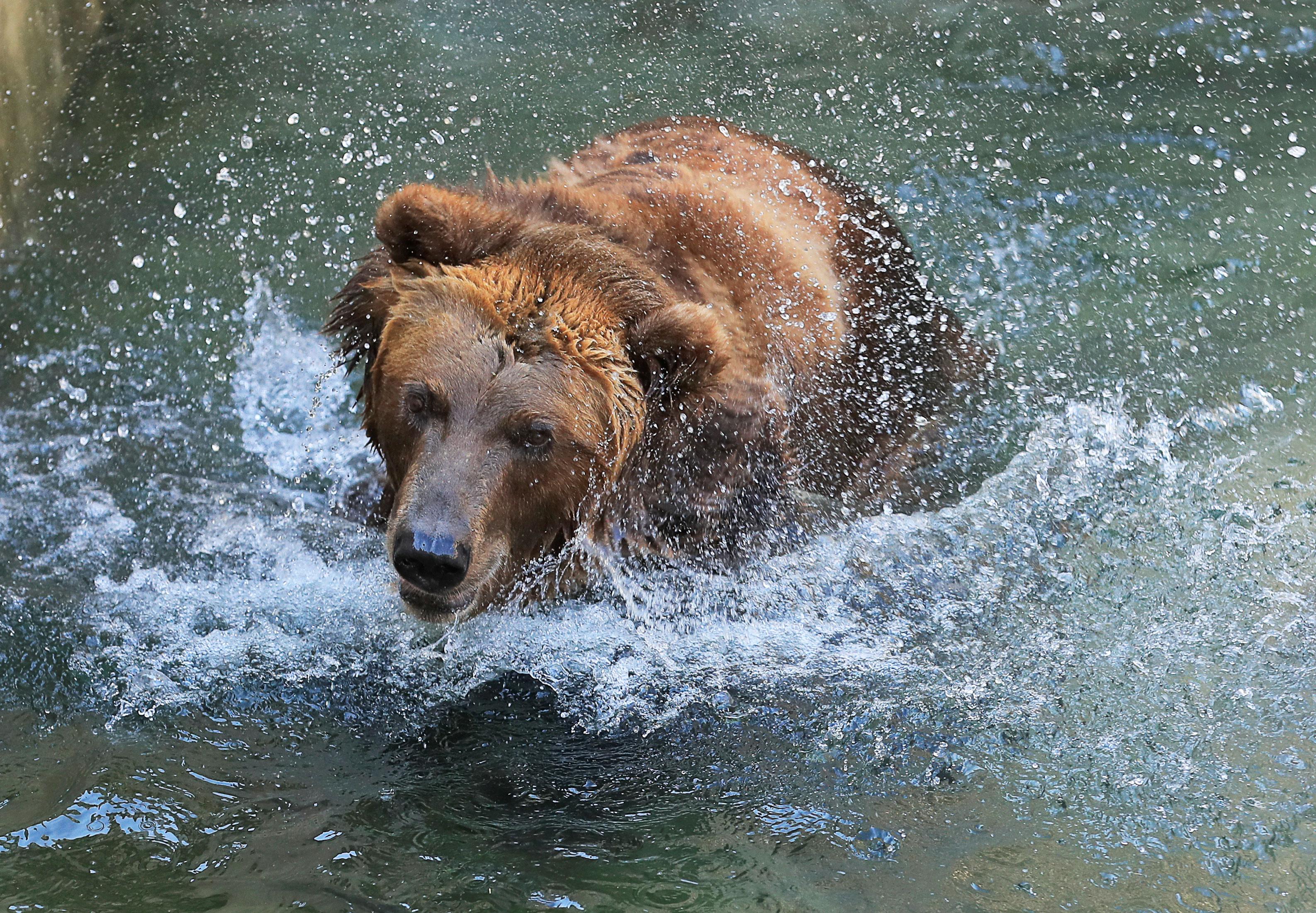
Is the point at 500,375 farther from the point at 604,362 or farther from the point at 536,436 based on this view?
the point at 604,362

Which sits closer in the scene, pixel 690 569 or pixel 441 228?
pixel 441 228

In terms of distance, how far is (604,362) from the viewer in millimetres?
3527

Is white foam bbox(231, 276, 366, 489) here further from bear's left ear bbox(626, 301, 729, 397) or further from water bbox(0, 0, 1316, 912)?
bear's left ear bbox(626, 301, 729, 397)

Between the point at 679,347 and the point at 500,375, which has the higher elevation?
the point at 679,347

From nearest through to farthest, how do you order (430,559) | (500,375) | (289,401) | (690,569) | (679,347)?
(430,559), (500,375), (679,347), (690,569), (289,401)

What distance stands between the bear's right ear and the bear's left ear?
0.50 m

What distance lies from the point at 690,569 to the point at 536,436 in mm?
Result: 874

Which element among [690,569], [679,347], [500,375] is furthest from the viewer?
[690,569]

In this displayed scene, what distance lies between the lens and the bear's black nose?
3.21 m

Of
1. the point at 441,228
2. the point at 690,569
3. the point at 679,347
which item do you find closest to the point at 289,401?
the point at 441,228

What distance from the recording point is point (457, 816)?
10.7 ft

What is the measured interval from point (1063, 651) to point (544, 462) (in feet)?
6.06

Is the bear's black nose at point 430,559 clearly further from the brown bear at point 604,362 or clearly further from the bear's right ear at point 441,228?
the bear's right ear at point 441,228

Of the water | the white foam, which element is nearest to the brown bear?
the water
